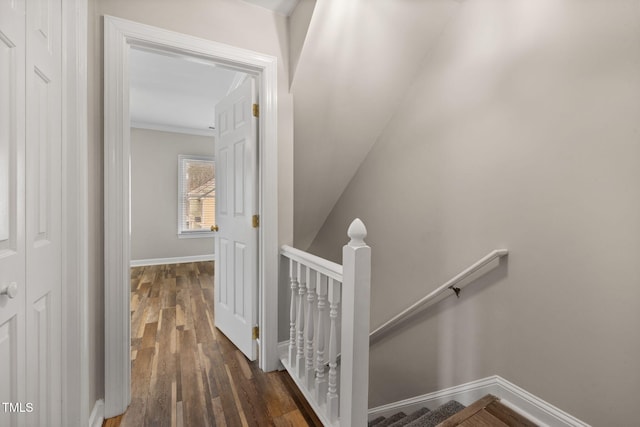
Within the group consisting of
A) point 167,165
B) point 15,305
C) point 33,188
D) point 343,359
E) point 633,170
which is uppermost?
point 167,165

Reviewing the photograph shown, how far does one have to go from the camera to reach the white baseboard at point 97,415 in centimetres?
132

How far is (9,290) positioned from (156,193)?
16.0ft

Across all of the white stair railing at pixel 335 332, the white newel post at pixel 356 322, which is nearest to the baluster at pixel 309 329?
the white stair railing at pixel 335 332

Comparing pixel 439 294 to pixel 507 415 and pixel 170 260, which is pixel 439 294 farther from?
pixel 170 260

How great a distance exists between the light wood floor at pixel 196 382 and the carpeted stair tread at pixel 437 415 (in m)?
0.65

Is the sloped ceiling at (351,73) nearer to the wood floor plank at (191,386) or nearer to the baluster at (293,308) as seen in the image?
the baluster at (293,308)

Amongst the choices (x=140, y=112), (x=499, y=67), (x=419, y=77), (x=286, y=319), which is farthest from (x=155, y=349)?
(x=140, y=112)

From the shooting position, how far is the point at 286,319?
2043mm

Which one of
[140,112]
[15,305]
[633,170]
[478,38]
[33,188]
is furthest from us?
[140,112]

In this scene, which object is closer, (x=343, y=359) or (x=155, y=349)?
(x=343, y=359)

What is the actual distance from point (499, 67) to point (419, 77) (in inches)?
24.0

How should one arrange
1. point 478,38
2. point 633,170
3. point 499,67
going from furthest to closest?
point 478,38 < point 499,67 < point 633,170

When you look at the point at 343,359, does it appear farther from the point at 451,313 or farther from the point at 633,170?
the point at 633,170

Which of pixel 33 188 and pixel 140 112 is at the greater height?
pixel 140 112
